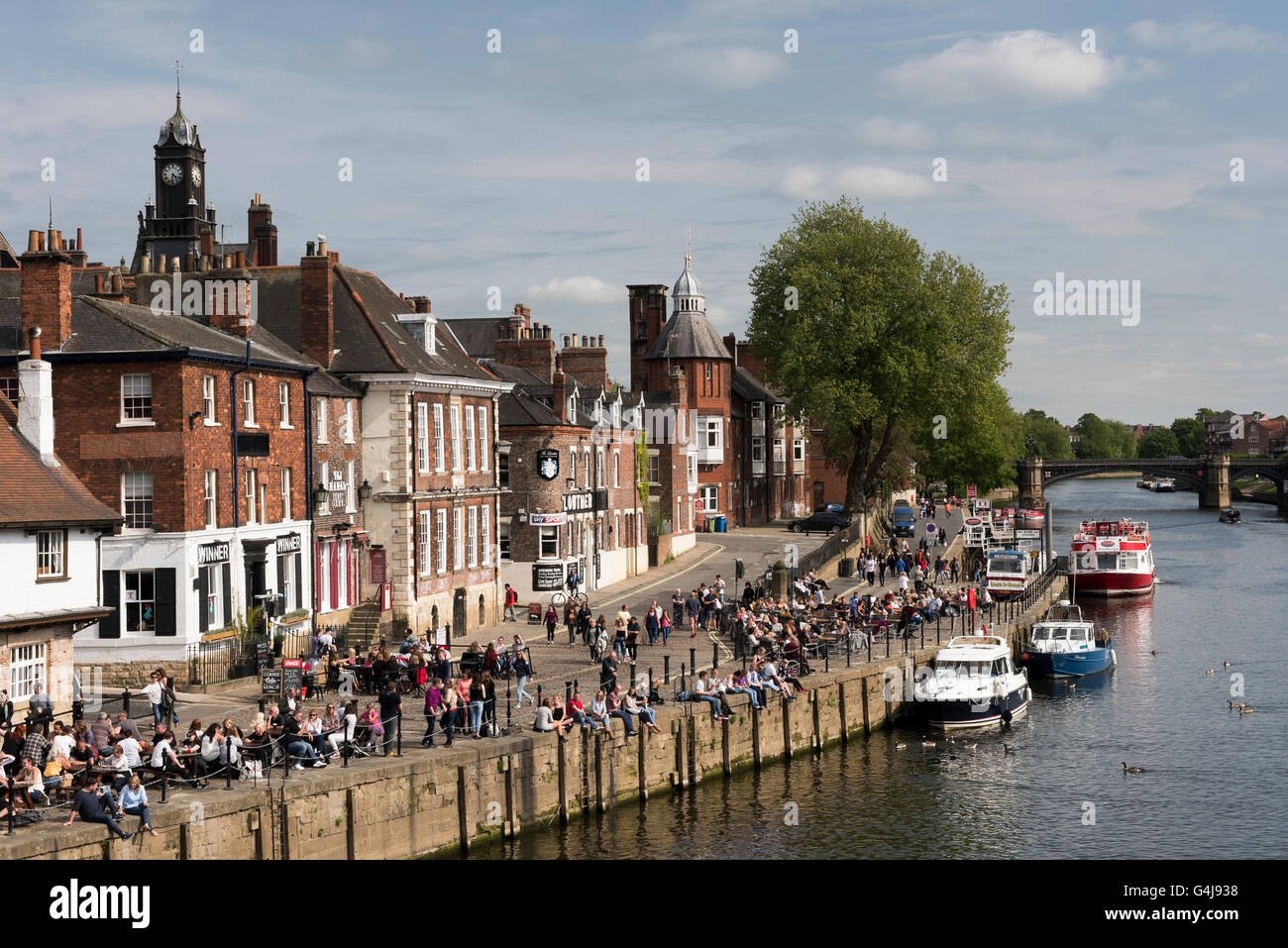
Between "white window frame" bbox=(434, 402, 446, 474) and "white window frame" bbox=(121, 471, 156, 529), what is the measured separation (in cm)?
1281

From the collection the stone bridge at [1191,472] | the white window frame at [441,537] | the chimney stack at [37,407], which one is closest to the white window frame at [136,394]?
the chimney stack at [37,407]

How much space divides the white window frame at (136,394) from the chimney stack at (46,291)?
1849mm

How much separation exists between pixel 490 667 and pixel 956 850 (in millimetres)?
12546

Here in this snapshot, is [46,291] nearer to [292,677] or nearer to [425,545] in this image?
[292,677]

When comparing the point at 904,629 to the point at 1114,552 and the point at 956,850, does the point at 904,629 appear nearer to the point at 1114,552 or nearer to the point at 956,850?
the point at 956,850

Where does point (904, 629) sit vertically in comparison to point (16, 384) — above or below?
below

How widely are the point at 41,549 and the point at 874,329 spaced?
60.9 m

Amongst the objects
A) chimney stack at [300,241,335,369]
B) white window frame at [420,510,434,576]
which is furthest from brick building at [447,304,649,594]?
chimney stack at [300,241,335,369]

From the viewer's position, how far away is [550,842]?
31688 mm

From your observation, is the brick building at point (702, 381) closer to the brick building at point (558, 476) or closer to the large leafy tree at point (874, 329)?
the large leafy tree at point (874, 329)

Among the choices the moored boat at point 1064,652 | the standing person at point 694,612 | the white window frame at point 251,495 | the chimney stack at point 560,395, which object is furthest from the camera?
the chimney stack at point 560,395

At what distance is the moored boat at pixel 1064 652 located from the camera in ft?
180
